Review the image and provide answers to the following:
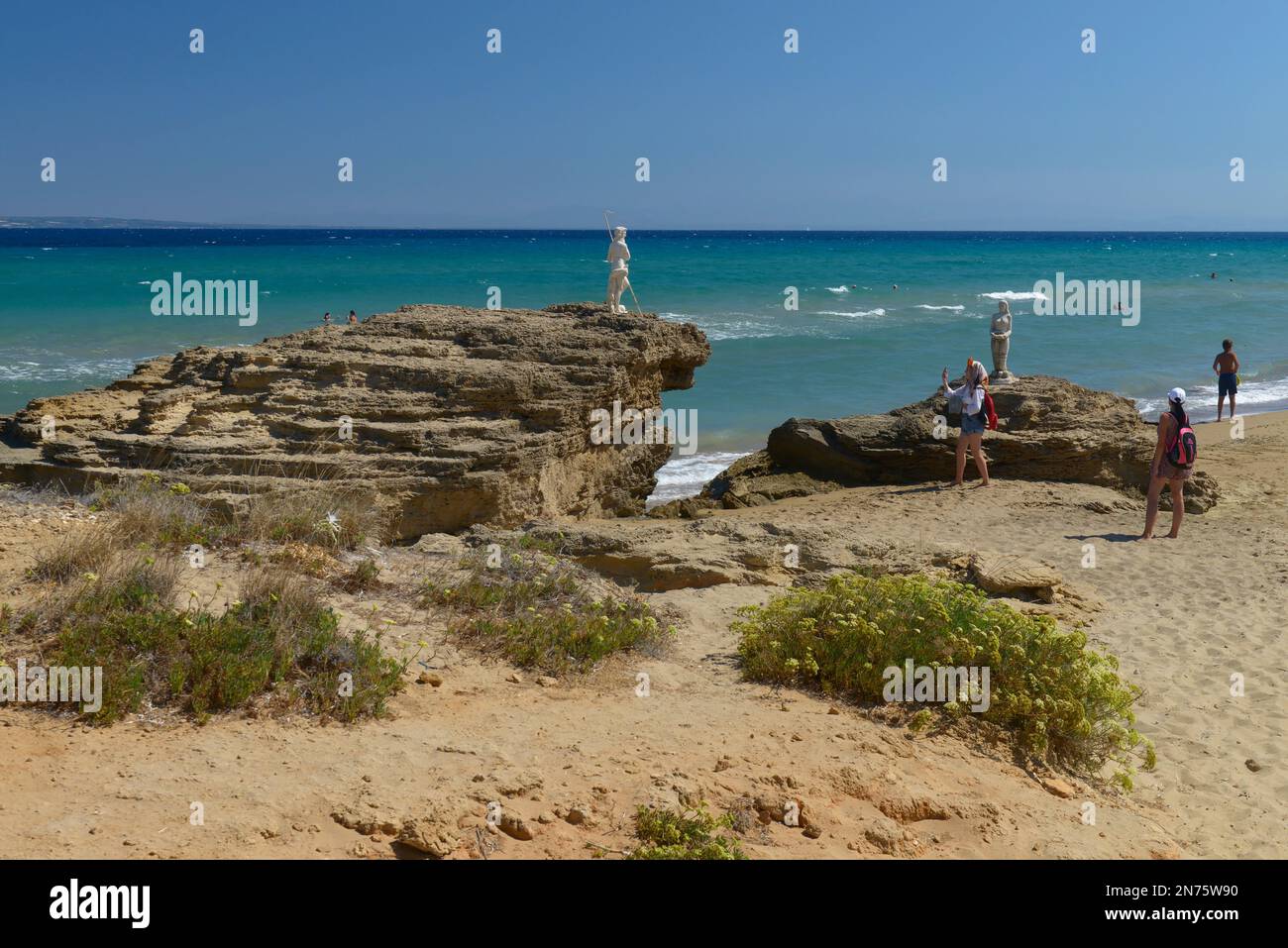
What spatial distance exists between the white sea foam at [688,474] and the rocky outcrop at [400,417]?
347cm

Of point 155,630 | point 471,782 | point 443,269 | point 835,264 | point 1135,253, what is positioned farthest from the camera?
point 1135,253

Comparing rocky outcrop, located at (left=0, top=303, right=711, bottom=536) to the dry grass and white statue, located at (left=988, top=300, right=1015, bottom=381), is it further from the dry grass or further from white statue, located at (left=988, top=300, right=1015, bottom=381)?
white statue, located at (left=988, top=300, right=1015, bottom=381)

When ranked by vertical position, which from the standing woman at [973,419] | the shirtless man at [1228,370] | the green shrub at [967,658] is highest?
the shirtless man at [1228,370]

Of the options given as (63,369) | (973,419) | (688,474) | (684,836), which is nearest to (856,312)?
(688,474)

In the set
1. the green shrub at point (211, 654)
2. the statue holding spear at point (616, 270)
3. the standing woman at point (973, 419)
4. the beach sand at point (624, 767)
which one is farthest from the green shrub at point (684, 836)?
the standing woman at point (973, 419)

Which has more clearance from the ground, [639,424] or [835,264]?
[835,264]

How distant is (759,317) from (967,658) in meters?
34.7

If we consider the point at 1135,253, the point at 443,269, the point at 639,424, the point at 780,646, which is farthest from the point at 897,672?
the point at 1135,253

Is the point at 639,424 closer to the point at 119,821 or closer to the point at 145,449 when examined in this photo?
the point at 145,449

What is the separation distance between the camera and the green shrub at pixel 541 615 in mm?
6188

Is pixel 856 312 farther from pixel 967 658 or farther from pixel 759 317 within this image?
pixel 967 658

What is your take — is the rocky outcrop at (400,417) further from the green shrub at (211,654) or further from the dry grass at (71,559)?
the green shrub at (211,654)

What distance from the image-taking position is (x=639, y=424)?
1176 centimetres

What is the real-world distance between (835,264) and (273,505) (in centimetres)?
6854
